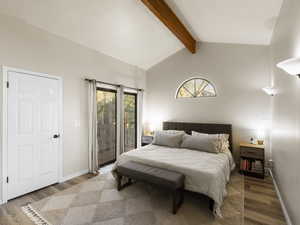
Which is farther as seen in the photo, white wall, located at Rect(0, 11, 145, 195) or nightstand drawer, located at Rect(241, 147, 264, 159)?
nightstand drawer, located at Rect(241, 147, 264, 159)

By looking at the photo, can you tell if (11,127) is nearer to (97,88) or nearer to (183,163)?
(97,88)

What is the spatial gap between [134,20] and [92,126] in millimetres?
2447

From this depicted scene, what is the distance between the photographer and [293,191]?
1784mm

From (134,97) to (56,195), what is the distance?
10.7 ft

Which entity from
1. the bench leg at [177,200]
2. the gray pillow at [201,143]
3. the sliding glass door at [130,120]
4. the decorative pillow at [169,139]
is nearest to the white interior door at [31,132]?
the sliding glass door at [130,120]

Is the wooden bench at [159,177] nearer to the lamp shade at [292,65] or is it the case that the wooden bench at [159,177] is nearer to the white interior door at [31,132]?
the white interior door at [31,132]

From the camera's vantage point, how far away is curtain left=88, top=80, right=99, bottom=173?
352 cm

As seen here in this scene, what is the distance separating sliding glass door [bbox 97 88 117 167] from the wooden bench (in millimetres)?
1537

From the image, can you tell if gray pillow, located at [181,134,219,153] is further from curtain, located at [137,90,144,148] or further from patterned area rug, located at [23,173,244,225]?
curtain, located at [137,90,144,148]

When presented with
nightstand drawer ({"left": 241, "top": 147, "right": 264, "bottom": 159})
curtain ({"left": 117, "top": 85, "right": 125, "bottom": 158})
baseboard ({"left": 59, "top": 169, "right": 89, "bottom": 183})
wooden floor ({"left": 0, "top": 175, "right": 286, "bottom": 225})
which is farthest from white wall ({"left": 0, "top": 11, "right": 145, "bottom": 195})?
nightstand drawer ({"left": 241, "top": 147, "right": 264, "bottom": 159})

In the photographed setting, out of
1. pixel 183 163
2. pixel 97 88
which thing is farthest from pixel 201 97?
pixel 97 88

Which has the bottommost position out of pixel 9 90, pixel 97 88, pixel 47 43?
pixel 9 90

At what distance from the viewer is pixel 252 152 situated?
3.40 m

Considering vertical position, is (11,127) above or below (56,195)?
above
